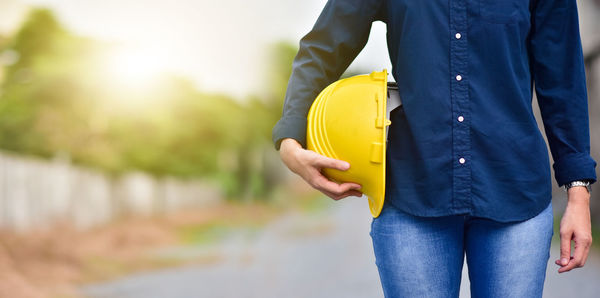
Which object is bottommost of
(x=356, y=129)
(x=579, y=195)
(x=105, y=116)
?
(x=579, y=195)

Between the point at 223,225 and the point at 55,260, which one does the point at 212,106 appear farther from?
the point at 55,260

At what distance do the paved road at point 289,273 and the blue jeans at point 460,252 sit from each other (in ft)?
12.4

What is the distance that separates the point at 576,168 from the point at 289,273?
18.4 ft

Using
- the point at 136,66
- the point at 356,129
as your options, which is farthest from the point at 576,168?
the point at 136,66

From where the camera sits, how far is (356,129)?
48.5 inches

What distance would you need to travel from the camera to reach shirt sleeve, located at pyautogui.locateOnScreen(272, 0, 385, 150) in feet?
4.41

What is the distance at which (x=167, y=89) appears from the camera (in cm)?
917

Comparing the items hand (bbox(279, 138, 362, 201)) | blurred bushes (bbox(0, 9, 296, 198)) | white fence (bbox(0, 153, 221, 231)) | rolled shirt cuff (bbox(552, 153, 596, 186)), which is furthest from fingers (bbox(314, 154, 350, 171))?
blurred bushes (bbox(0, 9, 296, 198))

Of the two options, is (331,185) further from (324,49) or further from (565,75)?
(565,75)

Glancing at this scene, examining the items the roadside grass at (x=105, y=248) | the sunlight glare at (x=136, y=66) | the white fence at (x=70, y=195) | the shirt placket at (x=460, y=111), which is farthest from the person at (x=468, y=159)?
the sunlight glare at (x=136, y=66)

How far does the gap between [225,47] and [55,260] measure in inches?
177

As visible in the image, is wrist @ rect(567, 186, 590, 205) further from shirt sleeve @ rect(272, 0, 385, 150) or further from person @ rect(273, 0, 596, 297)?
shirt sleeve @ rect(272, 0, 385, 150)

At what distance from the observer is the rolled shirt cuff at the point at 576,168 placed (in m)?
1.31

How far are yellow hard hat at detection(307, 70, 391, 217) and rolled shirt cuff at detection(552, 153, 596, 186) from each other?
403mm
